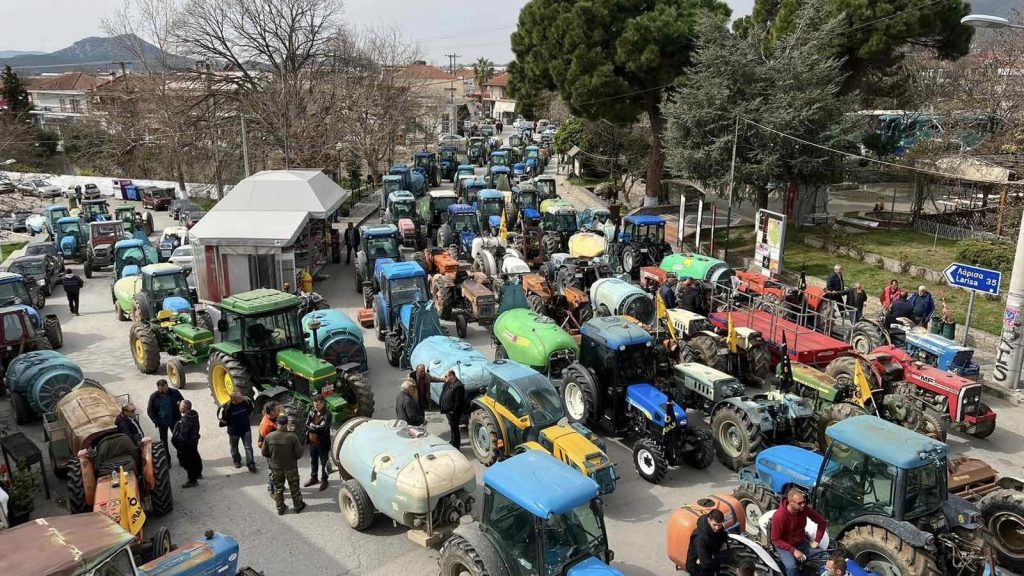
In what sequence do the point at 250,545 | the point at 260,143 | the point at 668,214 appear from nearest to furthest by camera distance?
the point at 250,545 → the point at 668,214 → the point at 260,143

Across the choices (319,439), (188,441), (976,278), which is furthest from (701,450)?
(188,441)

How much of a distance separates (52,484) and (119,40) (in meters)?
33.8

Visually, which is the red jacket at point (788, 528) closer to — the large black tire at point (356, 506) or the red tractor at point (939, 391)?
the large black tire at point (356, 506)

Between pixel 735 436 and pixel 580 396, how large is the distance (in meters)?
2.32

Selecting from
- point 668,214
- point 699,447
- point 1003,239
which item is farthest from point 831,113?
point 699,447

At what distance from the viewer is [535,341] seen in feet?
38.5

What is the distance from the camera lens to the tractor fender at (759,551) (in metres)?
6.36

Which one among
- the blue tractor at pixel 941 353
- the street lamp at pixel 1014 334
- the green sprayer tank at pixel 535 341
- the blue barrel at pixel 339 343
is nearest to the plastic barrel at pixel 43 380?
the blue barrel at pixel 339 343

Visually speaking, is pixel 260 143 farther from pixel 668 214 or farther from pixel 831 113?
pixel 831 113

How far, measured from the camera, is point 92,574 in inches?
201

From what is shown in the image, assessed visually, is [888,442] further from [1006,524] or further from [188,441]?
[188,441]

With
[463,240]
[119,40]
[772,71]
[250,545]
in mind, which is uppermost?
[119,40]

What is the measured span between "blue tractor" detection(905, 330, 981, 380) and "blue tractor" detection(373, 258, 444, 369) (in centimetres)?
889

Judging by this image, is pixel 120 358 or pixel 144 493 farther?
pixel 120 358
